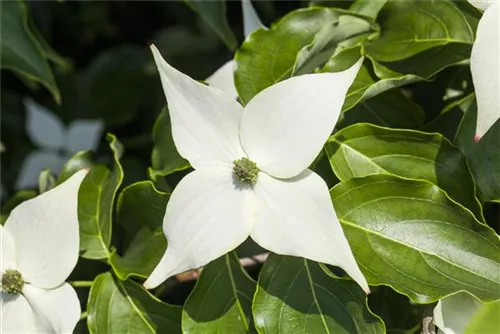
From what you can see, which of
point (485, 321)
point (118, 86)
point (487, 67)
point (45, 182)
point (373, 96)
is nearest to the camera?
point (485, 321)

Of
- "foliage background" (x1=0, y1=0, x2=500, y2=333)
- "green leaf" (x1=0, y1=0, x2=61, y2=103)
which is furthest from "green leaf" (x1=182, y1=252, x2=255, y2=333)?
"green leaf" (x1=0, y1=0, x2=61, y2=103)

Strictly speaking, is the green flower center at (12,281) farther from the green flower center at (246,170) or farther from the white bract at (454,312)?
the white bract at (454,312)

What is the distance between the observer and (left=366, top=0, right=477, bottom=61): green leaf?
80 cm

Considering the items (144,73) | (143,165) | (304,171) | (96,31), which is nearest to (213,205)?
(304,171)

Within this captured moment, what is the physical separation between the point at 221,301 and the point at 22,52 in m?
0.45

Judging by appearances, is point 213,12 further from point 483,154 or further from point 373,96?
point 483,154

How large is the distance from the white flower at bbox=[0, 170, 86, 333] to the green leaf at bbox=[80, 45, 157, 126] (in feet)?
2.17

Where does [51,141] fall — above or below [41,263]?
below

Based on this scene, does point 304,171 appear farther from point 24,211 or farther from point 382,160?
point 24,211

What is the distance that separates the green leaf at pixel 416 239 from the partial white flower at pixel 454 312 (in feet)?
0.10

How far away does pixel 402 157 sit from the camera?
779mm

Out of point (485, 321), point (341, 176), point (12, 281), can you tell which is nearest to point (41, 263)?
point (12, 281)

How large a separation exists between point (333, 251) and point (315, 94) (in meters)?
0.13

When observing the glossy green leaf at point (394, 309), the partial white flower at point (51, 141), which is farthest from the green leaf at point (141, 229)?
the partial white flower at point (51, 141)
